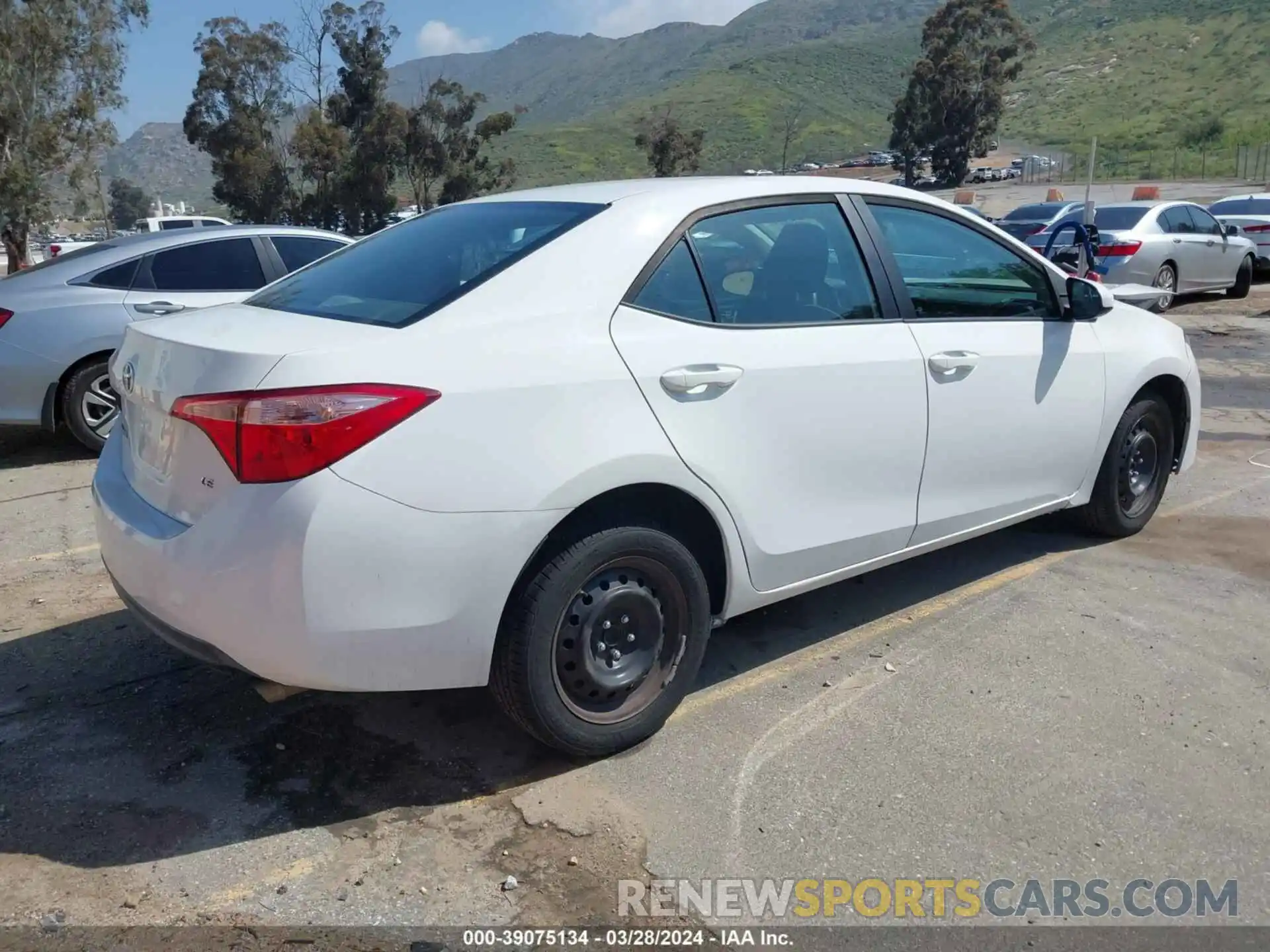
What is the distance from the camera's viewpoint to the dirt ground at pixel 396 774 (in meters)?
2.77

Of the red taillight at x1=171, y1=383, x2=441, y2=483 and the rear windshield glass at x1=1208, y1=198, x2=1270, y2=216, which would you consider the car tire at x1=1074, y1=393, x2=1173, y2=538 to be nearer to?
the red taillight at x1=171, y1=383, x2=441, y2=483

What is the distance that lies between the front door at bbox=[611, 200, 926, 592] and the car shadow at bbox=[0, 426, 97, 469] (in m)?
5.60

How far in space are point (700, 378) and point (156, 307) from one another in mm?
5252

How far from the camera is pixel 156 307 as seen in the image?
7.26m

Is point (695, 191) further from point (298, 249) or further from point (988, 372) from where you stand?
point (298, 249)

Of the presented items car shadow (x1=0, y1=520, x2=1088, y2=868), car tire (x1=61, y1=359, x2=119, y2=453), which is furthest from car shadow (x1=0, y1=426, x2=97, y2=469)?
car shadow (x1=0, y1=520, x2=1088, y2=868)

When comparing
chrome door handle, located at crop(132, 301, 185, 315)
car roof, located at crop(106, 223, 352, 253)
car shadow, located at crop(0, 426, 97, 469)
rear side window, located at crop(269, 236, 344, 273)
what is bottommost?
car shadow, located at crop(0, 426, 97, 469)

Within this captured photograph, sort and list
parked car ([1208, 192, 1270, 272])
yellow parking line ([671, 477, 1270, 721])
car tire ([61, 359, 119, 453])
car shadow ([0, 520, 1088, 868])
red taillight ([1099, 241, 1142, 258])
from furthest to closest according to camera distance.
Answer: parked car ([1208, 192, 1270, 272]), red taillight ([1099, 241, 1142, 258]), car tire ([61, 359, 119, 453]), yellow parking line ([671, 477, 1270, 721]), car shadow ([0, 520, 1088, 868])

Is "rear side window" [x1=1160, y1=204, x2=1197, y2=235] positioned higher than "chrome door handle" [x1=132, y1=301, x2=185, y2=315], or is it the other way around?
"rear side window" [x1=1160, y1=204, x2=1197, y2=235]

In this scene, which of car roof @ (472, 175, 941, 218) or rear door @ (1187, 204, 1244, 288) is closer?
car roof @ (472, 175, 941, 218)

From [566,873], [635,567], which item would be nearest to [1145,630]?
[635,567]

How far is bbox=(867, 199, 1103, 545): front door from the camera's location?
4098 mm

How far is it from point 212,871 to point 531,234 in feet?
6.64

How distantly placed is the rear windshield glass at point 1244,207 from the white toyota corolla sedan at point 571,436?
19.4m
